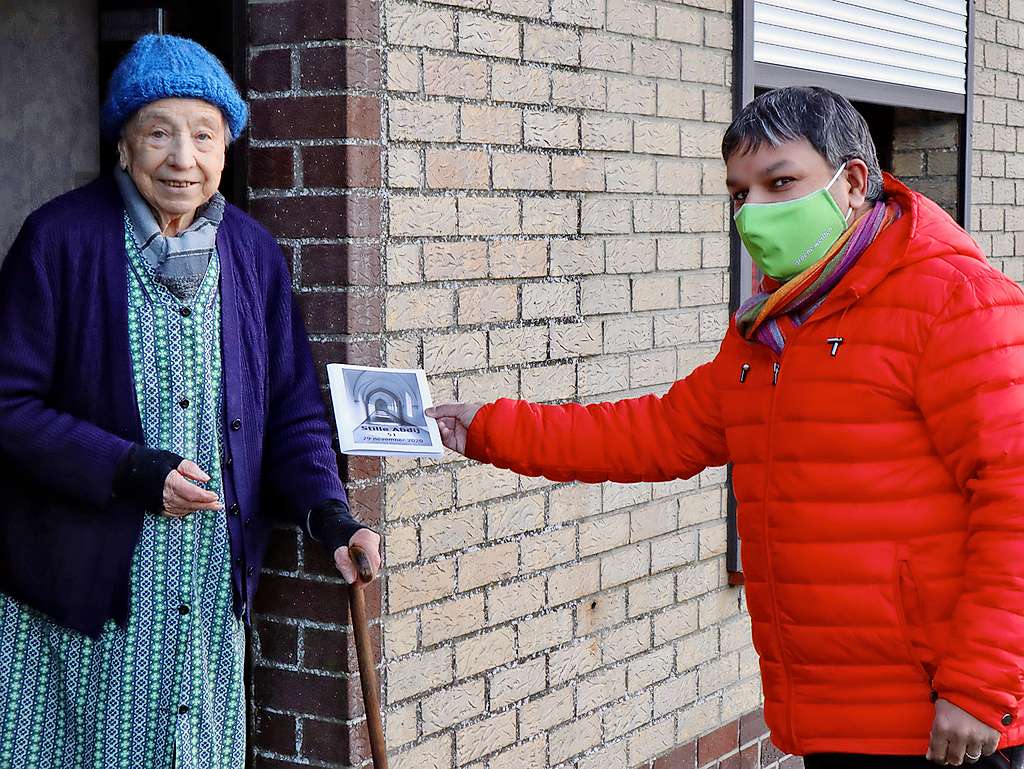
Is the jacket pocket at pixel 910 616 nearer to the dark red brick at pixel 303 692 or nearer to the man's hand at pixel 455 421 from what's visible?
the man's hand at pixel 455 421

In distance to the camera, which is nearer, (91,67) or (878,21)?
(91,67)

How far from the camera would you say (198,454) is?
9.29ft

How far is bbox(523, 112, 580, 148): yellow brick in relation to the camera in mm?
3721

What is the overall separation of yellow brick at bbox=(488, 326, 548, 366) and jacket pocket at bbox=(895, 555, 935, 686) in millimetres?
1310

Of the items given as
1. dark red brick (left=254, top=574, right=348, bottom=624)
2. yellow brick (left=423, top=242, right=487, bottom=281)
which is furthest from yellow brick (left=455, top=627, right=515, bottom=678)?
yellow brick (left=423, top=242, right=487, bottom=281)

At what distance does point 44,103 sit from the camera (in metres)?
3.28

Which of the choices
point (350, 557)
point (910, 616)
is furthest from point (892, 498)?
point (350, 557)

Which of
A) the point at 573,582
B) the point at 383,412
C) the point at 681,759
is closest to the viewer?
the point at 383,412

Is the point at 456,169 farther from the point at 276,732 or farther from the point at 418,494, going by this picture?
the point at 276,732

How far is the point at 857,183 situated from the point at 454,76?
1.09 meters

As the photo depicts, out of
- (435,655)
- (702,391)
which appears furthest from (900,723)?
(435,655)

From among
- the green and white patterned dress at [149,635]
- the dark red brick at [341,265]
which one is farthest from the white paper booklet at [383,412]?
the green and white patterned dress at [149,635]

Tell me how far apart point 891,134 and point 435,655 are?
137 inches

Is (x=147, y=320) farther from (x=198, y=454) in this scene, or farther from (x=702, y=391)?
(x=702, y=391)
